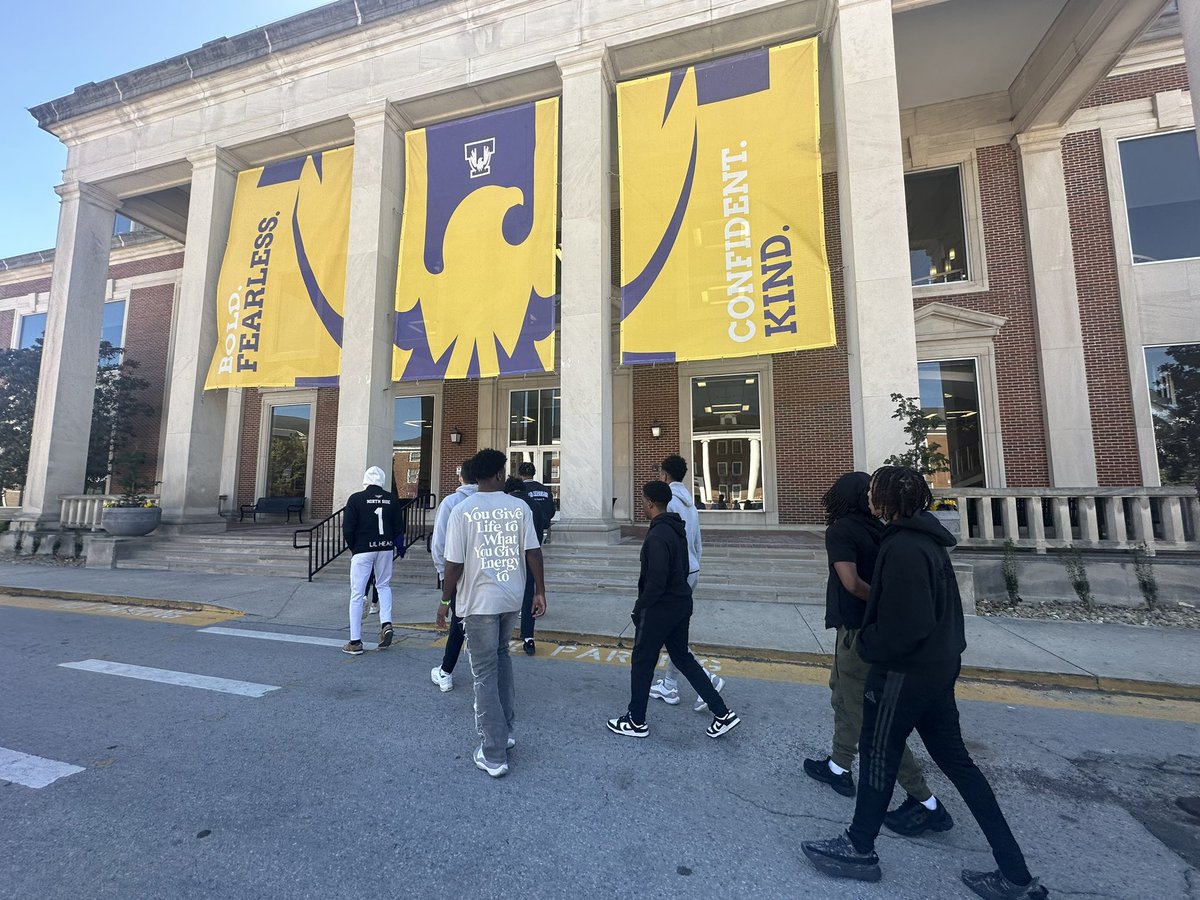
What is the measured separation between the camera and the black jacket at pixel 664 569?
3.40 m

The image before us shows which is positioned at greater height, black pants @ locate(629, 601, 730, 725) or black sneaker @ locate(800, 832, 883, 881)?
black pants @ locate(629, 601, 730, 725)

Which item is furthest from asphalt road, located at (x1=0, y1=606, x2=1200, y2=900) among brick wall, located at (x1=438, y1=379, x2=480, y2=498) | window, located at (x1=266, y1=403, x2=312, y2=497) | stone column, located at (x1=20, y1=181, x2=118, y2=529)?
window, located at (x1=266, y1=403, x2=312, y2=497)

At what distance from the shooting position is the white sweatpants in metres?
5.36

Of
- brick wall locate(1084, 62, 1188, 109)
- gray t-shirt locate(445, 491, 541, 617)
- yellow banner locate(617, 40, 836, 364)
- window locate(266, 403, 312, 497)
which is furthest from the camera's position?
window locate(266, 403, 312, 497)

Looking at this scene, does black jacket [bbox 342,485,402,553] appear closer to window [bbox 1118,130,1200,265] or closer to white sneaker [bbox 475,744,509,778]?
white sneaker [bbox 475,744,509,778]

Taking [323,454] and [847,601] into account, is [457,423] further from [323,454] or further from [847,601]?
[847,601]

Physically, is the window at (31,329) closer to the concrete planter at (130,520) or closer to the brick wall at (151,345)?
the brick wall at (151,345)

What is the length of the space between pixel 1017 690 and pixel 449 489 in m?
13.2

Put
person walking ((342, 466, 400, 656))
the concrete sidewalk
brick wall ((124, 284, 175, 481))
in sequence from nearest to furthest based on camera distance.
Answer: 1. the concrete sidewalk
2. person walking ((342, 466, 400, 656))
3. brick wall ((124, 284, 175, 481))

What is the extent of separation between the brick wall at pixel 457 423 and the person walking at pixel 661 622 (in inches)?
480

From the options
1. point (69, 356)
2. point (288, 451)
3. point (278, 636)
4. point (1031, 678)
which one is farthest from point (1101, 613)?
point (69, 356)

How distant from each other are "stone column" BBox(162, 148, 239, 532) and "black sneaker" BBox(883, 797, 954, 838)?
14.2 metres

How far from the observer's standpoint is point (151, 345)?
62.6 feet

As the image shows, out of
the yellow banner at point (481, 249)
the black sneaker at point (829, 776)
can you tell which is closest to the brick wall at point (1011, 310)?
the yellow banner at point (481, 249)
